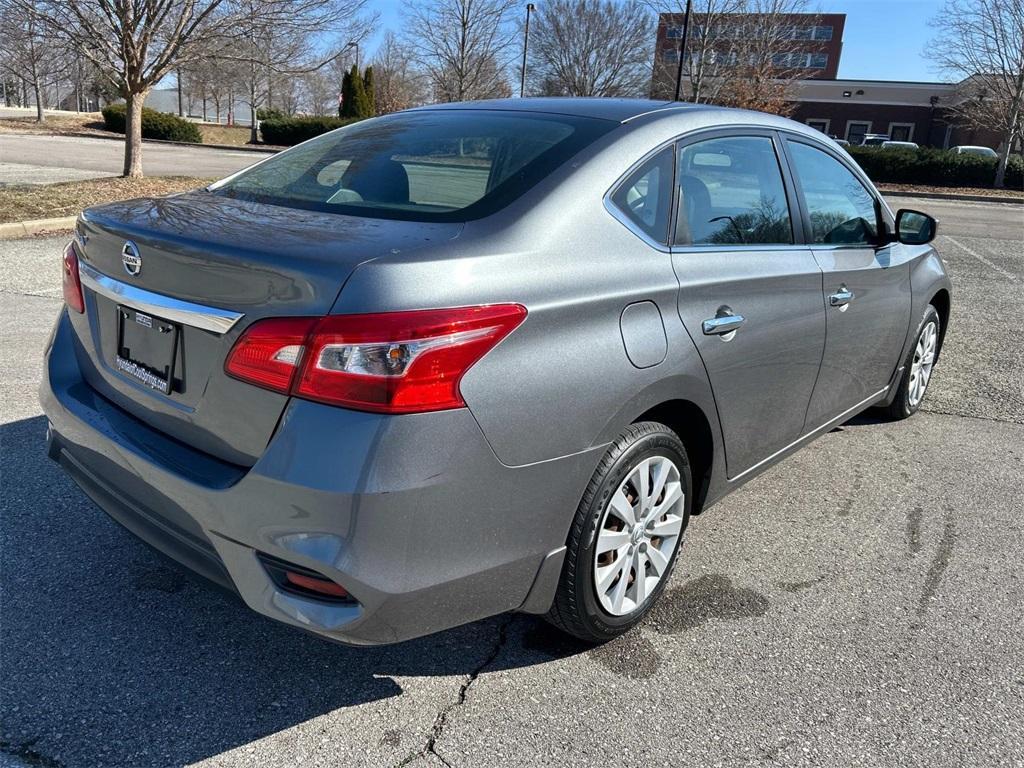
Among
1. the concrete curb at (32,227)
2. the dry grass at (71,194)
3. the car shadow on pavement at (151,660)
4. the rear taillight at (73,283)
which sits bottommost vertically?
the car shadow on pavement at (151,660)

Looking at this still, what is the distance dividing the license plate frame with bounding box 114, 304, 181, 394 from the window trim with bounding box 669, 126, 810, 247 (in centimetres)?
153

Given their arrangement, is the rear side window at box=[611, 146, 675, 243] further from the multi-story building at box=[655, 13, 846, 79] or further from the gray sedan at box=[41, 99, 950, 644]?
the multi-story building at box=[655, 13, 846, 79]

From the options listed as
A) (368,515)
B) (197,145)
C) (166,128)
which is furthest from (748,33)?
(368,515)

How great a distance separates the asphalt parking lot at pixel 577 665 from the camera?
2242 mm

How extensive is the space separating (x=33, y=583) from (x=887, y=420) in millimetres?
4555

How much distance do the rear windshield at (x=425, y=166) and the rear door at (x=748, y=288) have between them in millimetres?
464

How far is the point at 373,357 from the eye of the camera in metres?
1.90

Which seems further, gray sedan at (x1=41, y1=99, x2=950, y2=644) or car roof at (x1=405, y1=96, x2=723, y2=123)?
car roof at (x1=405, y1=96, x2=723, y2=123)

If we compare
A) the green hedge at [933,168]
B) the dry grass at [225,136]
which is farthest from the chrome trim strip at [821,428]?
the dry grass at [225,136]

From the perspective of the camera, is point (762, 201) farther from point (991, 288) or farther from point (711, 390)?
point (991, 288)

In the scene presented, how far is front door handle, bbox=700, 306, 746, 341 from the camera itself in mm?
2680

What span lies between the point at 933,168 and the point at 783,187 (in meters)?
30.9

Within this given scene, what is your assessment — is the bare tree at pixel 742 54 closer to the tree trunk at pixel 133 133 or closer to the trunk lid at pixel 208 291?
the tree trunk at pixel 133 133

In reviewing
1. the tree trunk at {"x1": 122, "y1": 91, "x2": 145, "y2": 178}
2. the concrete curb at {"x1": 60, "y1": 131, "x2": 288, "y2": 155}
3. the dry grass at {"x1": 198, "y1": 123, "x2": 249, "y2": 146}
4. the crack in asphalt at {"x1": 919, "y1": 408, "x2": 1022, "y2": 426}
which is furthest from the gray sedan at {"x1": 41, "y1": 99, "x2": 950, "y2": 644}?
the dry grass at {"x1": 198, "y1": 123, "x2": 249, "y2": 146}
